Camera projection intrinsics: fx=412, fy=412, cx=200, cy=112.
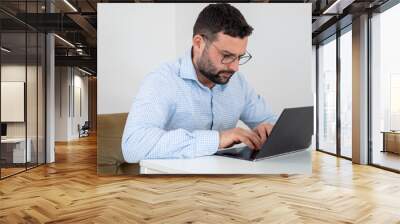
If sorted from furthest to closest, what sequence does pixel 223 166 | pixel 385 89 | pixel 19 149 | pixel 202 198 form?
pixel 385 89 → pixel 19 149 → pixel 223 166 → pixel 202 198

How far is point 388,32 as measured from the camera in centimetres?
748

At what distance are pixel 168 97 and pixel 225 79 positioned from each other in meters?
0.90

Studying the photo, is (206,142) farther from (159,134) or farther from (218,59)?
(218,59)

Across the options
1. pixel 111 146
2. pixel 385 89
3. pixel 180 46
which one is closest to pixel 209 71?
pixel 180 46

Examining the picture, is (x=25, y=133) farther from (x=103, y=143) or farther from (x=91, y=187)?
(x=91, y=187)

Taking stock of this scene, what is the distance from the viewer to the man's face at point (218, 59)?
5988 millimetres

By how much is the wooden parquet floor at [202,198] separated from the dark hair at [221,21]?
2247 millimetres

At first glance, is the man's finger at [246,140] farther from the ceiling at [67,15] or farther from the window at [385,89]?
the window at [385,89]

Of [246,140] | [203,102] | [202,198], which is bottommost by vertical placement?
[202,198]

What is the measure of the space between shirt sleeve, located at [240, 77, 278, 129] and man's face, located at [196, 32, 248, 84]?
1.16 ft

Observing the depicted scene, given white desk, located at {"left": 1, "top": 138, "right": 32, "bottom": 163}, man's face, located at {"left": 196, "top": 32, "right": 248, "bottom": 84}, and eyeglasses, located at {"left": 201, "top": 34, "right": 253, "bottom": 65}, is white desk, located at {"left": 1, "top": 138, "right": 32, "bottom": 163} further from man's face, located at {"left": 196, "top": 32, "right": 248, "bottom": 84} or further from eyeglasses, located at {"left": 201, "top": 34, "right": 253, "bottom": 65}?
eyeglasses, located at {"left": 201, "top": 34, "right": 253, "bottom": 65}

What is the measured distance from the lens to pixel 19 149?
7.09 m

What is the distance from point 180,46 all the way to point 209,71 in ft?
2.04

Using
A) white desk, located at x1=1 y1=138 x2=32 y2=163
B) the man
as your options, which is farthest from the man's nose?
white desk, located at x1=1 y1=138 x2=32 y2=163
